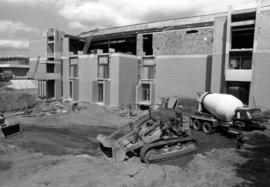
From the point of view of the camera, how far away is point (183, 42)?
27250mm

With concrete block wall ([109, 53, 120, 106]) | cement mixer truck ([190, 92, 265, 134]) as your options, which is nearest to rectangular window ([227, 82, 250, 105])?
cement mixer truck ([190, 92, 265, 134])

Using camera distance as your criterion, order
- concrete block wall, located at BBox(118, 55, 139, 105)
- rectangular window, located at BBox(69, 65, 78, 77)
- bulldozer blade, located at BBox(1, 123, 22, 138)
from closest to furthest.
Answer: bulldozer blade, located at BBox(1, 123, 22, 138) → concrete block wall, located at BBox(118, 55, 139, 105) → rectangular window, located at BBox(69, 65, 78, 77)

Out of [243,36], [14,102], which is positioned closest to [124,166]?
[243,36]

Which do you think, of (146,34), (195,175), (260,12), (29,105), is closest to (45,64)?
(29,105)

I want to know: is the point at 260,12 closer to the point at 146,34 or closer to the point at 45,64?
the point at 146,34

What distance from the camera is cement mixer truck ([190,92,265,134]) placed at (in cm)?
1460

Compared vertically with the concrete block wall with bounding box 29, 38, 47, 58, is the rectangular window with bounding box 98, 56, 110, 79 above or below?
below

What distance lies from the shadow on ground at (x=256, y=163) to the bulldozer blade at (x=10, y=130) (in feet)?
51.3

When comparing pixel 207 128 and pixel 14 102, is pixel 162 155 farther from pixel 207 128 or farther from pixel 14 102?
pixel 14 102

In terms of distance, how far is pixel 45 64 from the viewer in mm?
37375

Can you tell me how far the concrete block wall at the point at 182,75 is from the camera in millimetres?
25323

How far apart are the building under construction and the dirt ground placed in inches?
333

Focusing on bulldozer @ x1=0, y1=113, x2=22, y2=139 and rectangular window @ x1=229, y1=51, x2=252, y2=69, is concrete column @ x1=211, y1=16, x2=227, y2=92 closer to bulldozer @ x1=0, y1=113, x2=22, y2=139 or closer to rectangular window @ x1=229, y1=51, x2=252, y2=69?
rectangular window @ x1=229, y1=51, x2=252, y2=69

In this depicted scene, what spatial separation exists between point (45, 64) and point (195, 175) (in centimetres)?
3485
